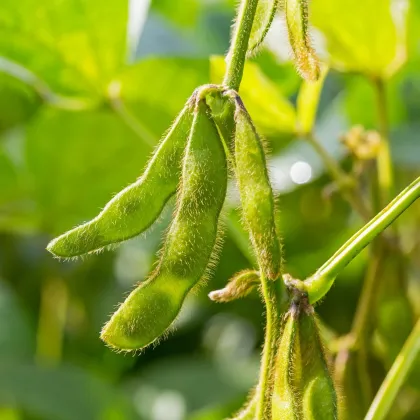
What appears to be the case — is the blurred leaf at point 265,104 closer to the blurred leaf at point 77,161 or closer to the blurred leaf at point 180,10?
the blurred leaf at point 77,161

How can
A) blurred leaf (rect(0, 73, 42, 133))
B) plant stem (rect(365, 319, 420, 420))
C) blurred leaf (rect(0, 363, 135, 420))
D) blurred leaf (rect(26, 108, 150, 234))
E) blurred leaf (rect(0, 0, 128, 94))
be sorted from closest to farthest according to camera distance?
plant stem (rect(365, 319, 420, 420)) → blurred leaf (rect(0, 0, 128, 94)) → blurred leaf (rect(0, 73, 42, 133)) → blurred leaf (rect(26, 108, 150, 234)) → blurred leaf (rect(0, 363, 135, 420))

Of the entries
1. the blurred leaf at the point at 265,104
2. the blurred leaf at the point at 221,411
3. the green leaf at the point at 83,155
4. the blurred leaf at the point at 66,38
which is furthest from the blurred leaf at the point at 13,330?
the blurred leaf at the point at 265,104

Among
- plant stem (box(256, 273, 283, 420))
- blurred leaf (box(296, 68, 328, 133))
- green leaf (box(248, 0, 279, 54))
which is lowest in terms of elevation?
plant stem (box(256, 273, 283, 420))

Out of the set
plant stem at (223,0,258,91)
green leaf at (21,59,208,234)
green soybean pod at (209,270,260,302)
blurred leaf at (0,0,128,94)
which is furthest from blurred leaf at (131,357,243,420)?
plant stem at (223,0,258,91)

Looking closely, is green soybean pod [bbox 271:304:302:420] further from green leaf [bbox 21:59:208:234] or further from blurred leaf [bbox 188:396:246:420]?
blurred leaf [bbox 188:396:246:420]

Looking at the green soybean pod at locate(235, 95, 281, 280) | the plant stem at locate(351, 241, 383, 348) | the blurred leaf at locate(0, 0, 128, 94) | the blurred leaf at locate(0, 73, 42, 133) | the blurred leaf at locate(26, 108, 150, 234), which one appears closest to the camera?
the green soybean pod at locate(235, 95, 281, 280)

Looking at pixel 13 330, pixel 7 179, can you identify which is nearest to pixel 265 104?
pixel 7 179

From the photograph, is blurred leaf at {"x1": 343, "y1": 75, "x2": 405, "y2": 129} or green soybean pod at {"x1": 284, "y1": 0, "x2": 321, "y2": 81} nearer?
green soybean pod at {"x1": 284, "y1": 0, "x2": 321, "y2": 81}

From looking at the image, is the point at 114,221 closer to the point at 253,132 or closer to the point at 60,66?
the point at 253,132
